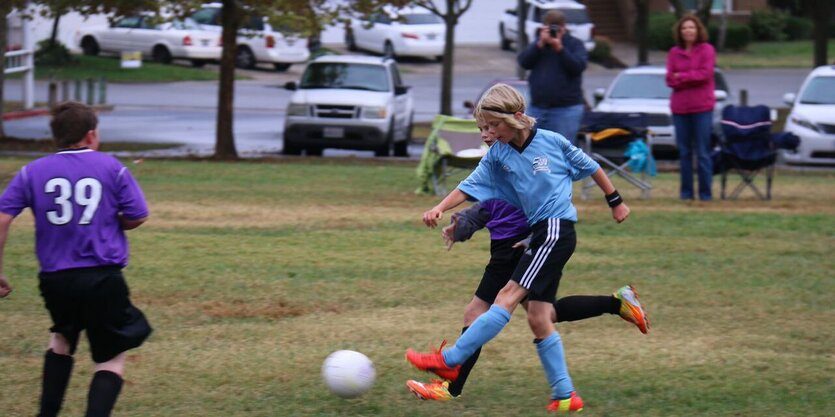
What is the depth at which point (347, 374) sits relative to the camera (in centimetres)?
613

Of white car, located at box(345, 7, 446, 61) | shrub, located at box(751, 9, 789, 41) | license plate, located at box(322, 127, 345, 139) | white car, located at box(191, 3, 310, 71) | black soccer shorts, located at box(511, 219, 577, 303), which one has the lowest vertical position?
license plate, located at box(322, 127, 345, 139)

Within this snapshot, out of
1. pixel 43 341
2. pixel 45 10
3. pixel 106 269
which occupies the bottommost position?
pixel 43 341

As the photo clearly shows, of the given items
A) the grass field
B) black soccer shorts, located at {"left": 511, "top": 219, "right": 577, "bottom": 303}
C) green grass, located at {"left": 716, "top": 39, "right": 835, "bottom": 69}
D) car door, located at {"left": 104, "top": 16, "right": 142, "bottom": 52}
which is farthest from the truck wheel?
black soccer shorts, located at {"left": 511, "top": 219, "right": 577, "bottom": 303}

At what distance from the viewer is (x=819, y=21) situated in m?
27.8

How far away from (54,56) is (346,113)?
23.2 meters

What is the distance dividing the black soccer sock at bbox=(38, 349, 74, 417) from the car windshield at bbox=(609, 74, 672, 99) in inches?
677

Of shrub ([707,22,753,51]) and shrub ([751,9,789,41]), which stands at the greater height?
shrub ([751,9,789,41])

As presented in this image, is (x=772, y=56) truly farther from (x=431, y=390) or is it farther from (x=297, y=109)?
(x=431, y=390)

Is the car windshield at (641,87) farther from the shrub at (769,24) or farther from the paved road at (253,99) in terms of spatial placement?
the shrub at (769,24)

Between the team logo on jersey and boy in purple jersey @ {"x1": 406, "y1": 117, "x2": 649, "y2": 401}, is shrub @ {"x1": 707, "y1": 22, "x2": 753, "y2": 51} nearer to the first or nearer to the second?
boy in purple jersey @ {"x1": 406, "y1": 117, "x2": 649, "y2": 401}

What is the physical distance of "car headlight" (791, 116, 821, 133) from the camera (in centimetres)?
1984

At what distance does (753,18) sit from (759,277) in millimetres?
42776

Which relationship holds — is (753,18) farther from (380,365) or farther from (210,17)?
(380,365)

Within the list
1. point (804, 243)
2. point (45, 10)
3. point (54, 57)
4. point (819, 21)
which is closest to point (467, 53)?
point (54, 57)
